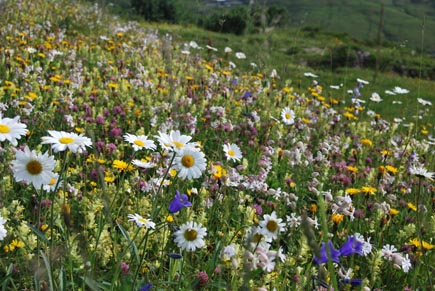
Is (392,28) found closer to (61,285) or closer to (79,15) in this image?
(79,15)

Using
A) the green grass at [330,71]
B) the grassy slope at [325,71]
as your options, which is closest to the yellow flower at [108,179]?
the grassy slope at [325,71]

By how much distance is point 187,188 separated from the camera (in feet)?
10.3

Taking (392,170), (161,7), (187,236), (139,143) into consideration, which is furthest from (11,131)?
(161,7)

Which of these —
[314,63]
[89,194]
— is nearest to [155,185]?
[89,194]

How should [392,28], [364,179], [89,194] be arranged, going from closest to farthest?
1. [89,194]
2. [364,179]
3. [392,28]

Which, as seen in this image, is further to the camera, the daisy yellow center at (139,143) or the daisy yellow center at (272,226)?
the daisy yellow center at (139,143)

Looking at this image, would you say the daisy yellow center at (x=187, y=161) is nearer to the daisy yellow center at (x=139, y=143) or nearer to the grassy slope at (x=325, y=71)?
the daisy yellow center at (x=139, y=143)

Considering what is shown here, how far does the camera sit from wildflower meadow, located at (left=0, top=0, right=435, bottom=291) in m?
1.64

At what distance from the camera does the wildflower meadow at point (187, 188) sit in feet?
5.38

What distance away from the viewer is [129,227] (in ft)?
7.81

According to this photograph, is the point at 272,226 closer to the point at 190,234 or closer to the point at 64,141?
the point at 190,234

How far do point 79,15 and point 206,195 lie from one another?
25.9ft

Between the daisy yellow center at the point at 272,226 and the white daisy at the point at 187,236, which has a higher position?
the daisy yellow center at the point at 272,226

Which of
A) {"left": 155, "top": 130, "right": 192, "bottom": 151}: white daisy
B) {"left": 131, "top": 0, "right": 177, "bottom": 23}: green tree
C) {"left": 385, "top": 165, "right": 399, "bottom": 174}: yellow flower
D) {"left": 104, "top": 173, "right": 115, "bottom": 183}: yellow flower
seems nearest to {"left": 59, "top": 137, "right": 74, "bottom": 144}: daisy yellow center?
{"left": 155, "top": 130, "right": 192, "bottom": 151}: white daisy
